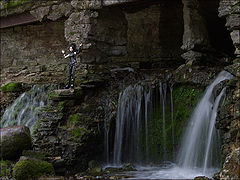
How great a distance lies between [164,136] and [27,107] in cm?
434

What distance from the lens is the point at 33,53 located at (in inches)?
530

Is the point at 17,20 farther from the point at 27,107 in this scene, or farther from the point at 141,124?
the point at 141,124

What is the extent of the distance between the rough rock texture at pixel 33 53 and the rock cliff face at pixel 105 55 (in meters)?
0.04

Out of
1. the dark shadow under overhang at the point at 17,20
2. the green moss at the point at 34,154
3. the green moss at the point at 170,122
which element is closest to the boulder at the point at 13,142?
the green moss at the point at 34,154

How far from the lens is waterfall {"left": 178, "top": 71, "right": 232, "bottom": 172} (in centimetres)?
662

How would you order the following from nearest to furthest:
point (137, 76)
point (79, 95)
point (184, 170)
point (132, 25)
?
point (184, 170)
point (79, 95)
point (137, 76)
point (132, 25)

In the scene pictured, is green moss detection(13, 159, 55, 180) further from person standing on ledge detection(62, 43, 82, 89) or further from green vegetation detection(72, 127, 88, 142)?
person standing on ledge detection(62, 43, 82, 89)

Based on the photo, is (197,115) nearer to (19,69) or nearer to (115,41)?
(115,41)

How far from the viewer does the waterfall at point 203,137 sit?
6621 millimetres

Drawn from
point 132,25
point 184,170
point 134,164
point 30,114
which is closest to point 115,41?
point 132,25

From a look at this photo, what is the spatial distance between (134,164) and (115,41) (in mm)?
4027

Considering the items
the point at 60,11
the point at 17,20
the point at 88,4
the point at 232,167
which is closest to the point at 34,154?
the point at 232,167

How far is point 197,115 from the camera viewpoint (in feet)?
24.1

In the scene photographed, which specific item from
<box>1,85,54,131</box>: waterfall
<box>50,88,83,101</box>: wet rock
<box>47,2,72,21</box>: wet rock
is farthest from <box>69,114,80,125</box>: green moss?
<box>47,2,72,21</box>: wet rock
